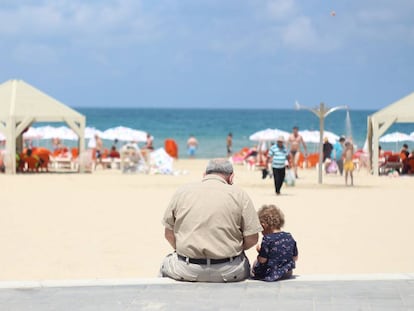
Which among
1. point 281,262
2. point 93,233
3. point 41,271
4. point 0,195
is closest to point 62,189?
point 0,195

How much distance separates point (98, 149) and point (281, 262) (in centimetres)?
2283

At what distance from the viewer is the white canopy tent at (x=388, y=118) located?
82.1 feet

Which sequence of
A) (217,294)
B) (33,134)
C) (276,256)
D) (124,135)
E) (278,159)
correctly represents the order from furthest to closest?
(124,135)
(33,134)
(278,159)
(276,256)
(217,294)

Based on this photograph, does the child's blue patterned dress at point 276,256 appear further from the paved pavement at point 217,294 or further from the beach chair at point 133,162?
the beach chair at point 133,162

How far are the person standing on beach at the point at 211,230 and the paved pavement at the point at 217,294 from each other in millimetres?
102

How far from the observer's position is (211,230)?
252 inches

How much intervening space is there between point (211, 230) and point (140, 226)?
5715mm

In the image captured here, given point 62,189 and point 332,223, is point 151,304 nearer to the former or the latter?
point 332,223

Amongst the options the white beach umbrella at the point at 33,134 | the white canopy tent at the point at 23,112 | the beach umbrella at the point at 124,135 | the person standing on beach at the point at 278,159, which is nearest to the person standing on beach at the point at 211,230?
the person standing on beach at the point at 278,159

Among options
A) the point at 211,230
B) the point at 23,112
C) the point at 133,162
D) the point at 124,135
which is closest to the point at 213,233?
the point at 211,230

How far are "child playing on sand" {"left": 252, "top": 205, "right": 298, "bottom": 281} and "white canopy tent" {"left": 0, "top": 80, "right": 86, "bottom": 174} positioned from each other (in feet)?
59.0

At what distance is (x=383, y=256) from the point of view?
370 inches

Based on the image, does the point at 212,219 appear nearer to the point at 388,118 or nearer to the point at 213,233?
the point at 213,233

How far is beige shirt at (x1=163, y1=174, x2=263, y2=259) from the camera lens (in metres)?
6.39
